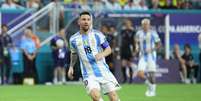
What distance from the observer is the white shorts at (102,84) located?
1205 cm

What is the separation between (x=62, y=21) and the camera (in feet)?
90.8

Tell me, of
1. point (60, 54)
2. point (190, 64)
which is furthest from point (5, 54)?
point (190, 64)

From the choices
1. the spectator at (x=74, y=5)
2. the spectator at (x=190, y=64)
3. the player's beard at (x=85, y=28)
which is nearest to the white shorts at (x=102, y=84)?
the player's beard at (x=85, y=28)

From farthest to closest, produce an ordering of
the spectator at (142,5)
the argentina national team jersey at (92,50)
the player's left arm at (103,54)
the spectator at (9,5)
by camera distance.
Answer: the spectator at (142,5) → the spectator at (9,5) → the argentina national team jersey at (92,50) → the player's left arm at (103,54)

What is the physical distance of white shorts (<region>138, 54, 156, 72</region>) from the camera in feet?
68.5

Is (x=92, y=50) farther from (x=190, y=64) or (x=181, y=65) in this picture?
(x=190, y=64)

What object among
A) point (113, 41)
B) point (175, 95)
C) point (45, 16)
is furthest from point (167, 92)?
point (45, 16)

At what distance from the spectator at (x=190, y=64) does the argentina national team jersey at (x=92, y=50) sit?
16.5 metres

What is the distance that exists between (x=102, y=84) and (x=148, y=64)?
8.86 m

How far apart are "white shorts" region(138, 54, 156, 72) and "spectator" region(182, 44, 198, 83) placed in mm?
7573

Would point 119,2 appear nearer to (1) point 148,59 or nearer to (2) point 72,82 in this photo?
(2) point 72,82

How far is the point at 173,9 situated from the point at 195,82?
3651 mm

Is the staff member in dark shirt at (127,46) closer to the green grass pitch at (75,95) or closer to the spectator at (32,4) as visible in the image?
the spectator at (32,4)

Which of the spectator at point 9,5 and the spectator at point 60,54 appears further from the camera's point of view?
the spectator at point 9,5
